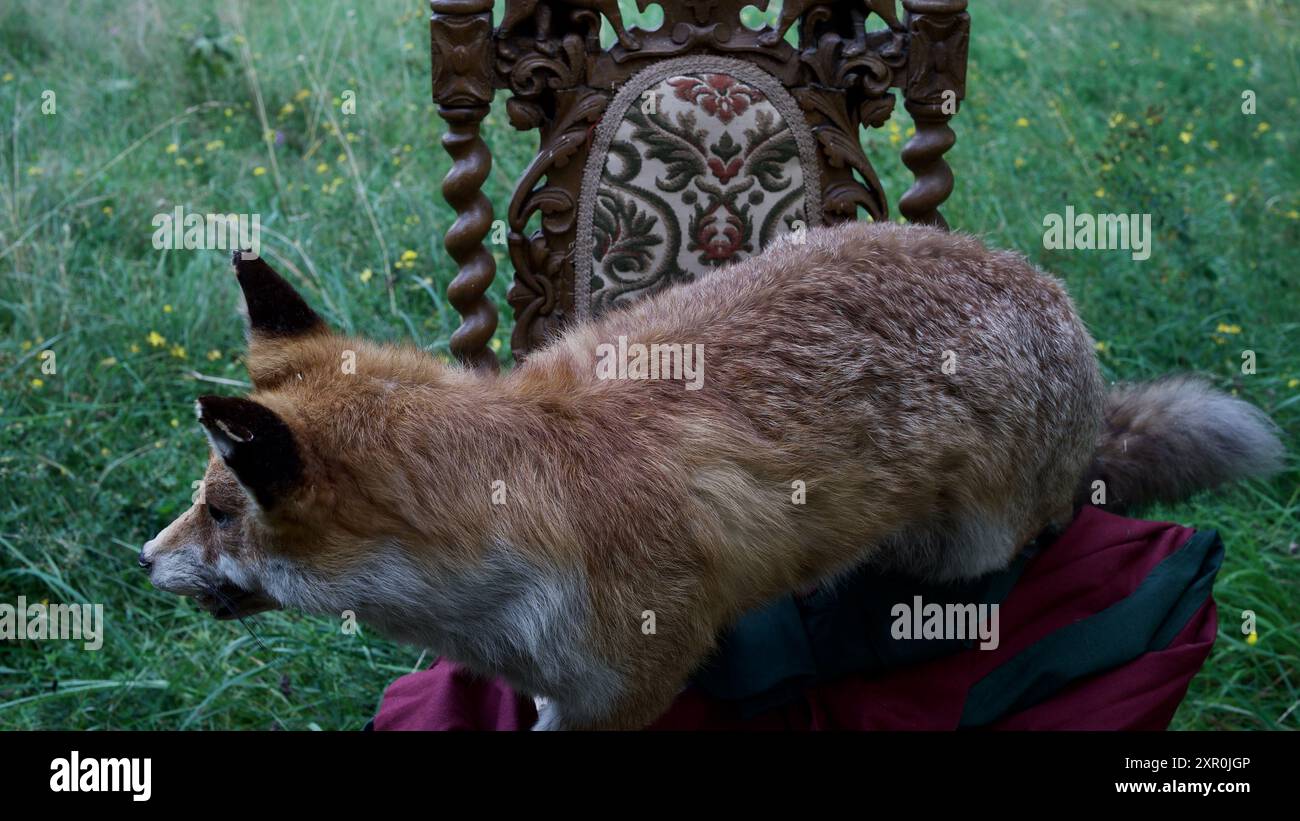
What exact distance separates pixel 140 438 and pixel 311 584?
2.45m

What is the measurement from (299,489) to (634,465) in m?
0.62

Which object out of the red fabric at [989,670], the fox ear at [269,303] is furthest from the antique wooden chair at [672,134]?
the red fabric at [989,670]

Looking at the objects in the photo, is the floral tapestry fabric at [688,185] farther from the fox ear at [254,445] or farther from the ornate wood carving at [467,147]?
the fox ear at [254,445]

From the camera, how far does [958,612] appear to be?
2.76 m

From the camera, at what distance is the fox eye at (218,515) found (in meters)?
2.26

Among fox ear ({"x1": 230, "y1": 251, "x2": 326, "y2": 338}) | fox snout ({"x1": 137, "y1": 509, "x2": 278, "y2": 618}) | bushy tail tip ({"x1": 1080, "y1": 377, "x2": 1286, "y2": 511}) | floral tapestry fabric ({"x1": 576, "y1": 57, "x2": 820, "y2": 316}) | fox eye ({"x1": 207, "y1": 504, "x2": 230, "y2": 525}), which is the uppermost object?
floral tapestry fabric ({"x1": 576, "y1": 57, "x2": 820, "y2": 316})

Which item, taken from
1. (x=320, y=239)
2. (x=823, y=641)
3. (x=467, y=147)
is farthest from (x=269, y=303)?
(x=320, y=239)

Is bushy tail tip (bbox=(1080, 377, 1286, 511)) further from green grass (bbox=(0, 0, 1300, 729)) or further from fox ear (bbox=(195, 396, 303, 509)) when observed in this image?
fox ear (bbox=(195, 396, 303, 509))

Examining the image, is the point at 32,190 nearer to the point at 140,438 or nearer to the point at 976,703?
the point at 140,438

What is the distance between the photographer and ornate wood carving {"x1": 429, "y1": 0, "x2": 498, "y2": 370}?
9.39 ft

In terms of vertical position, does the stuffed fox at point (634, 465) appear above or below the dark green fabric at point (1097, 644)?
above

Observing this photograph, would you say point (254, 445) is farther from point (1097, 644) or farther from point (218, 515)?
point (1097, 644)

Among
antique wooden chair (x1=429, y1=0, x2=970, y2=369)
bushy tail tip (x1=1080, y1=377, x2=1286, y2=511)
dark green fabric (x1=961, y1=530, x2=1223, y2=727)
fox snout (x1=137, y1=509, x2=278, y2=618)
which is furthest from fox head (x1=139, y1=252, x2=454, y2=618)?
bushy tail tip (x1=1080, y1=377, x2=1286, y2=511)
